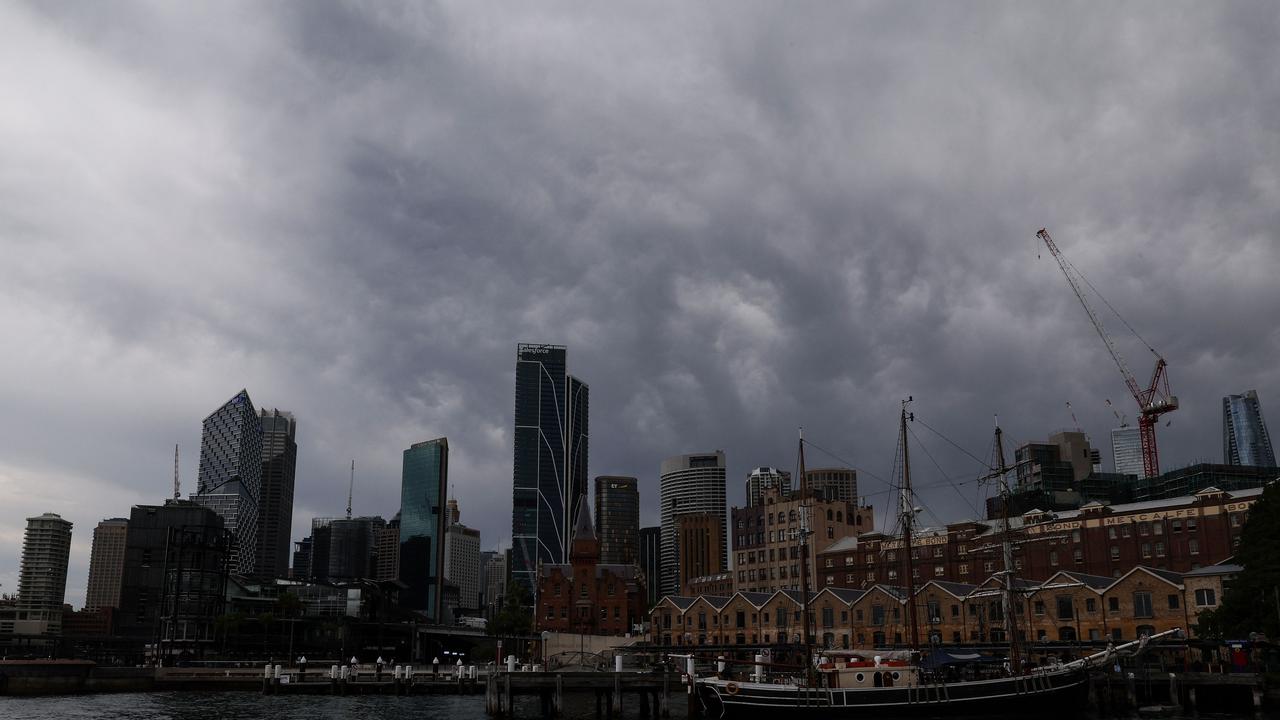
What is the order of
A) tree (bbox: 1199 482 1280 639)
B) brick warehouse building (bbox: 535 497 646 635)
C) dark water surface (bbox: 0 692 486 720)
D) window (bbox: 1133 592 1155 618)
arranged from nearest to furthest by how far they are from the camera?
tree (bbox: 1199 482 1280 639) → dark water surface (bbox: 0 692 486 720) → window (bbox: 1133 592 1155 618) → brick warehouse building (bbox: 535 497 646 635)

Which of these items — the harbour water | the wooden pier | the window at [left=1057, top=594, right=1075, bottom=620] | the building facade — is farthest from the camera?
the building facade

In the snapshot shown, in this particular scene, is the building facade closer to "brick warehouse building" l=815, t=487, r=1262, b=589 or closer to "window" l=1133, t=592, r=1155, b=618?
"brick warehouse building" l=815, t=487, r=1262, b=589

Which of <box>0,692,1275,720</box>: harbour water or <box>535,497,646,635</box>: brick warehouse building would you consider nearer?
<box>0,692,1275,720</box>: harbour water

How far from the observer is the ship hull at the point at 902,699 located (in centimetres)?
7556

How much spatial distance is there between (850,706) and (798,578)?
373ft

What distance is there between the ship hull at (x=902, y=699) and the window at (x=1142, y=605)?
3211 cm

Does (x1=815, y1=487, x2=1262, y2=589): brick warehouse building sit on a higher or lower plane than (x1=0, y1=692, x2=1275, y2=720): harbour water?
higher

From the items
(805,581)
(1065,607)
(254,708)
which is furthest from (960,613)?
(254,708)

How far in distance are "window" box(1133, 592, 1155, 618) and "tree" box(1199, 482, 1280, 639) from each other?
18.7 metres

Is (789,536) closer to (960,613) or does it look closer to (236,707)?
(960,613)

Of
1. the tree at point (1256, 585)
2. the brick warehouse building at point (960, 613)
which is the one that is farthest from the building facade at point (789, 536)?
the tree at point (1256, 585)

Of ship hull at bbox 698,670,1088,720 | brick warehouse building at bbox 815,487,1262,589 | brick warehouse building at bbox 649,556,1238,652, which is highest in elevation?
brick warehouse building at bbox 815,487,1262,589

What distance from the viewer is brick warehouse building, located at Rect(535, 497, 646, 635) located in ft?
601

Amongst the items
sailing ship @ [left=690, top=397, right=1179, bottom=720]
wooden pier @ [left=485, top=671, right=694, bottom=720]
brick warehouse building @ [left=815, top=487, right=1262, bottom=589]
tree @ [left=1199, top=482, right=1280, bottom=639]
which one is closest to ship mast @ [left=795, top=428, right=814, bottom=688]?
sailing ship @ [left=690, top=397, right=1179, bottom=720]
